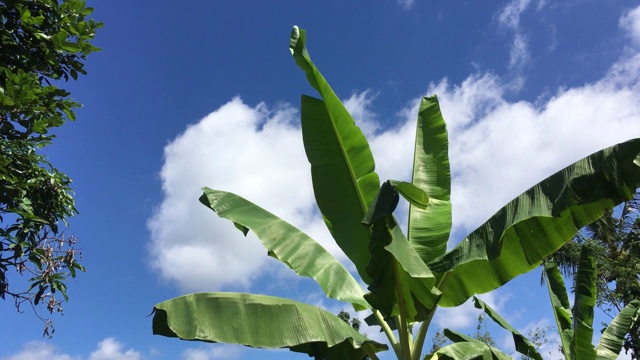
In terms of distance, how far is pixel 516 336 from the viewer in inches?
237

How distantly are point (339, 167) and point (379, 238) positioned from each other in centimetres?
160

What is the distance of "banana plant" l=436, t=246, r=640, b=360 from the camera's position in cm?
531

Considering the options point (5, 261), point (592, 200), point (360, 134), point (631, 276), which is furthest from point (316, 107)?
point (631, 276)

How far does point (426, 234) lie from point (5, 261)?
4.32 metres

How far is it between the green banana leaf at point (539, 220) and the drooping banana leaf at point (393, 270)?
0.92ft

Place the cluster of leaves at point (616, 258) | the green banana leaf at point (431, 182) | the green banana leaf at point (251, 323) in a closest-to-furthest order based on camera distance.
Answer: the green banana leaf at point (251, 323)
the green banana leaf at point (431, 182)
the cluster of leaves at point (616, 258)

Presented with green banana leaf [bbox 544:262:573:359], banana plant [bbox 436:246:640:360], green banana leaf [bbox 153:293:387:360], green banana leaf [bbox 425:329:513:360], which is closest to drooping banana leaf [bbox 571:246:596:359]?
banana plant [bbox 436:246:640:360]

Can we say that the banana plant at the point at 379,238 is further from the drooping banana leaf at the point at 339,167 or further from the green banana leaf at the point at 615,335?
the green banana leaf at the point at 615,335

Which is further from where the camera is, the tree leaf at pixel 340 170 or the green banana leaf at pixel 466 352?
the tree leaf at pixel 340 170

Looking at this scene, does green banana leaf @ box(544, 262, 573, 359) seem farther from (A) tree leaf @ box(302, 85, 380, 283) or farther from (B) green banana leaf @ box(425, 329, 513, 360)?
(A) tree leaf @ box(302, 85, 380, 283)

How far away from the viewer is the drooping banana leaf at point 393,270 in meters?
3.44

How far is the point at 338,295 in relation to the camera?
15.7 ft

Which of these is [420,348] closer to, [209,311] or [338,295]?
[338,295]

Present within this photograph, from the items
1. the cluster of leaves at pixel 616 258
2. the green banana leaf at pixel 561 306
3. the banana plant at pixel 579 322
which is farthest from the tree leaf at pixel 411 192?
the cluster of leaves at pixel 616 258
